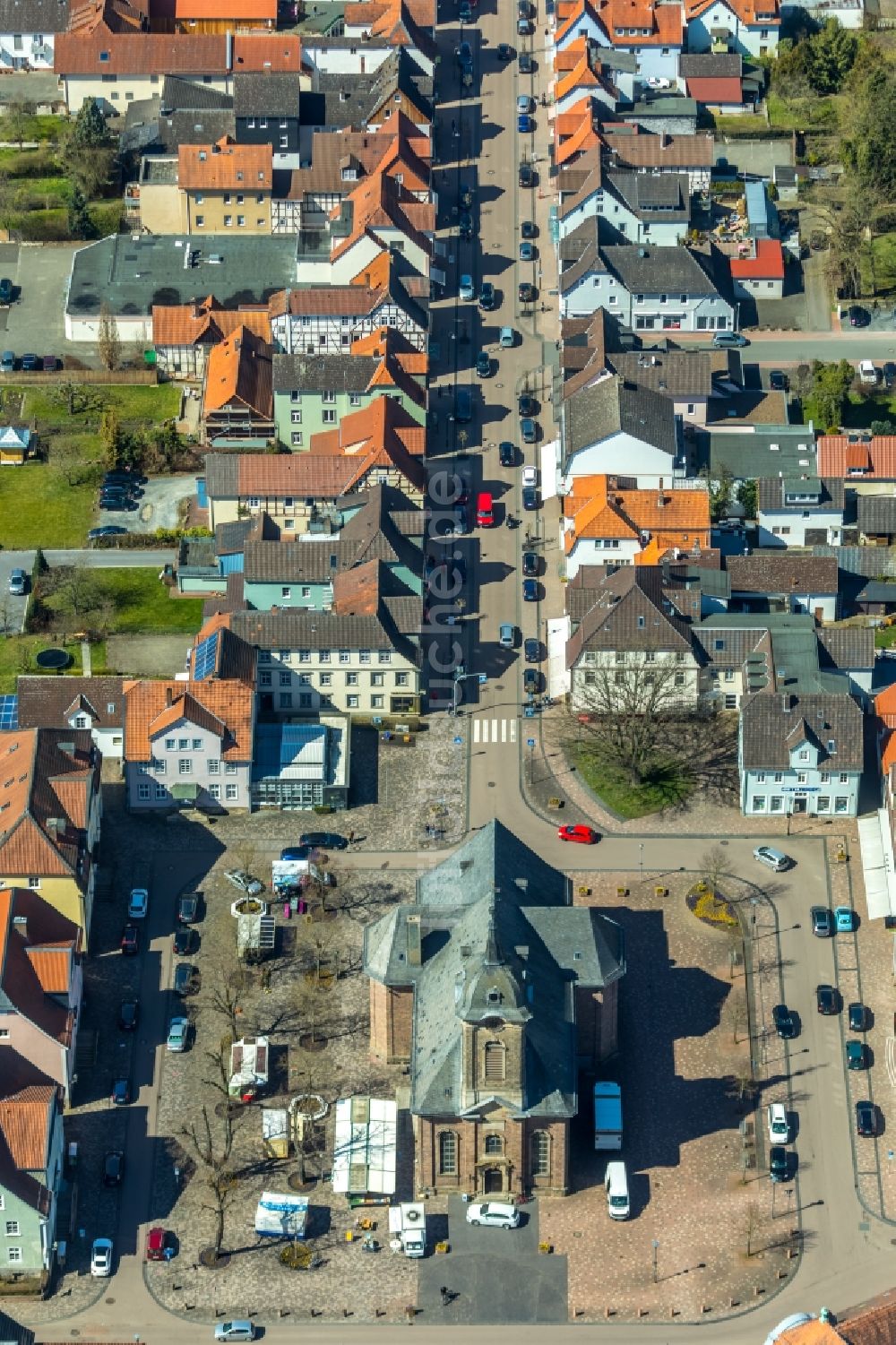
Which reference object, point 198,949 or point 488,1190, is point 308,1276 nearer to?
point 488,1190

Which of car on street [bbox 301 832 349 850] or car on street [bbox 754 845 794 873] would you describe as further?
car on street [bbox 301 832 349 850]

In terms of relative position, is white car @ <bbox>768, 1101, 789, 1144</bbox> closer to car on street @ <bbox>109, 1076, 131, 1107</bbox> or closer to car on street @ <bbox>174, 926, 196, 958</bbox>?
car on street @ <bbox>174, 926, 196, 958</bbox>

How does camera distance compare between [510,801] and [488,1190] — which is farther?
[510,801]

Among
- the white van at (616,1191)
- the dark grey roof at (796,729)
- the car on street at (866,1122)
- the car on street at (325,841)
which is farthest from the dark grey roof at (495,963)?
the dark grey roof at (796,729)

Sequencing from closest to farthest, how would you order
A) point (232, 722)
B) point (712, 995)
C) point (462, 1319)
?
point (462, 1319) < point (712, 995) < point (232, 722)

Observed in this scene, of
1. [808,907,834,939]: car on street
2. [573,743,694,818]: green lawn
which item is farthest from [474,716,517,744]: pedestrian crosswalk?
[808,907,834,939]: car on street

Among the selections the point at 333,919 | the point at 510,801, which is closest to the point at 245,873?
the point at 333,919
